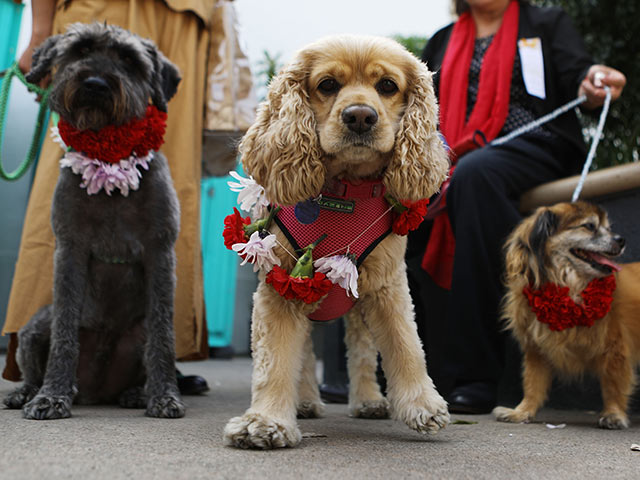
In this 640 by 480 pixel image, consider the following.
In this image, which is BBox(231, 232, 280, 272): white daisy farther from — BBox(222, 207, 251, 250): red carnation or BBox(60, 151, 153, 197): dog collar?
BBox(60, 151, 153, 197): dog collar

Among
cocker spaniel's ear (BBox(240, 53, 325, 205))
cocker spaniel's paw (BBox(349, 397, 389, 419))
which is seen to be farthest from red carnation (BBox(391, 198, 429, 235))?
cocker spaniel's paw (BBox(349, 397, 389, 419))

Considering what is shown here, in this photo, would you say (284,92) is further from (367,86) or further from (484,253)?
(484,253)

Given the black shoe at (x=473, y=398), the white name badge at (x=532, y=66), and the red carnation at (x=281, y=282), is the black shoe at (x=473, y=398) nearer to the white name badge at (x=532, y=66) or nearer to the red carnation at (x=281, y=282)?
the red carnation at (x=281, y=282)

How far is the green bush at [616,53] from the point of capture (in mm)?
4191

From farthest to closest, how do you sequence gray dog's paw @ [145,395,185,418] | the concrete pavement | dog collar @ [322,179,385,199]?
gray dog's paw @ [145,395,185,418], dog collar @ [322,179,385,199], the concrete pavement

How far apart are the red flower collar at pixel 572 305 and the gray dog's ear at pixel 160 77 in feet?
6.09

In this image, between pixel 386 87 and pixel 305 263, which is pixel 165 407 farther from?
pixel 386 87

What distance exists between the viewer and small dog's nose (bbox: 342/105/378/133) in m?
1.72

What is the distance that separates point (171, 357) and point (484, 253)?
1499mm

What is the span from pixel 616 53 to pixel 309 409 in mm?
3833

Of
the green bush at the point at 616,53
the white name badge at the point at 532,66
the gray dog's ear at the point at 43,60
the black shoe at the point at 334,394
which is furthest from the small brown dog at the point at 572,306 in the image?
the gray dog's ear at the point at 43,60

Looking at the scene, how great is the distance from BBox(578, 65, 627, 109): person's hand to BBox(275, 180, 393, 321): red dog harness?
1.63 metres

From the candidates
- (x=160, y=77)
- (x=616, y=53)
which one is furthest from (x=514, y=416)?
(x=616, y=53)

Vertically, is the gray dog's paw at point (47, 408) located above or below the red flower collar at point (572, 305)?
below
